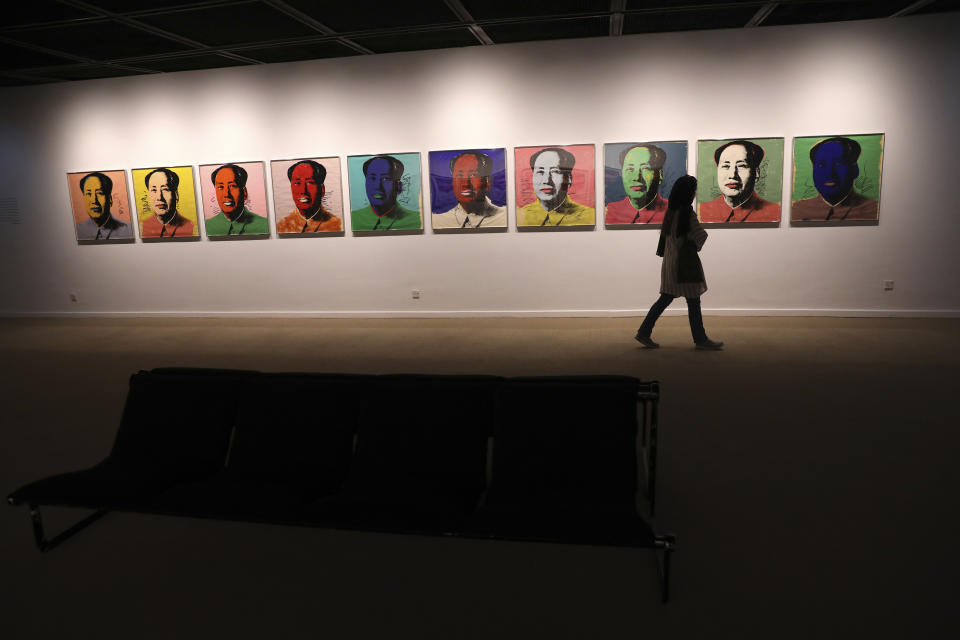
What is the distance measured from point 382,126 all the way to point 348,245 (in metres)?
1.75

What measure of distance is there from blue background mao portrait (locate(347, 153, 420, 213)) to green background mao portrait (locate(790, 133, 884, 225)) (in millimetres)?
4951

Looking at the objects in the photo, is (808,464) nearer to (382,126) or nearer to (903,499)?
(903,499)

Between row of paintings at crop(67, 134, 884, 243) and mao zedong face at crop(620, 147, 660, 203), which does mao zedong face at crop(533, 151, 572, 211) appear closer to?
row of paintings at crop(67, 134, 884, 243)

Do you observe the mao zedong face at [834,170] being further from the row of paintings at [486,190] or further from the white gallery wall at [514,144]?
the white gallery wall at [514,144]

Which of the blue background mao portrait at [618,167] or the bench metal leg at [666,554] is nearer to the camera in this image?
the bench metal leg at [666,554]

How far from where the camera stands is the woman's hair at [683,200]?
18.5ft

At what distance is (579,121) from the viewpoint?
7.66 metres

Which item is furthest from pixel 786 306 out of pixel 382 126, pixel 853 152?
pixel 382 126

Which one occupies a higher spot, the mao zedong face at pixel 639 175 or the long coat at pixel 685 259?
the mao zedong face at pixel 639 175

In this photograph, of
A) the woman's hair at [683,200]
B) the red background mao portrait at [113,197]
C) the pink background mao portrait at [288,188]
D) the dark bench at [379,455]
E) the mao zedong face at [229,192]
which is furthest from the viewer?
the red background mao portrait at [113,197]

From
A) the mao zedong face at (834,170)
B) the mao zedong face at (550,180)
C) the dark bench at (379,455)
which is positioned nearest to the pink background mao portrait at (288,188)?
the mao zedong face at (550,180)

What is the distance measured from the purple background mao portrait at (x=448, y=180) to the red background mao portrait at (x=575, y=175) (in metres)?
0.21

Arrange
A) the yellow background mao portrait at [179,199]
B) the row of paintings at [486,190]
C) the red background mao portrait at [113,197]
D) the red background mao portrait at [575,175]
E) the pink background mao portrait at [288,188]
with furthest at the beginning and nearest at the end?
1. the red background mao portrait at [113,197]
2. the yellow background mao portrait at [179,199]
3. the pink background mao portrait at [288,188]
4. the red background mao portrait at [575,175]
5. the row of paintings at [486,190]

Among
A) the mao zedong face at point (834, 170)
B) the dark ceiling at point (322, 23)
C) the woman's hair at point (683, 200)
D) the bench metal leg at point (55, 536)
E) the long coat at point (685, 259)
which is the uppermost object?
the dark ceiling at point (322, 23)
